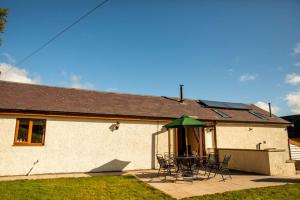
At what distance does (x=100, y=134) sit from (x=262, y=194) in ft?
27.4

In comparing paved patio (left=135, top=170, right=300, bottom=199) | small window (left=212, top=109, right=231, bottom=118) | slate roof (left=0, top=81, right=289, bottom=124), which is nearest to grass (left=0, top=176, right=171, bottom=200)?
paved patio (left=135, top=170, right=300, bottom=199)

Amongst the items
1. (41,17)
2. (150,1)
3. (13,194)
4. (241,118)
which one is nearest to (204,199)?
(13,194)

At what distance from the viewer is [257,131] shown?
17.5 m

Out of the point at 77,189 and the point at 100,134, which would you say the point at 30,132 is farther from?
the point at 77,189

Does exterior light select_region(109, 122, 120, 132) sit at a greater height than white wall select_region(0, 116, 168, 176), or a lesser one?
greater

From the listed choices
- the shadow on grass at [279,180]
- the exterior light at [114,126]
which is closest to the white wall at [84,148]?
the exterior light at [114,126]

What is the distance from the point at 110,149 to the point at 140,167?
2089 millimetres

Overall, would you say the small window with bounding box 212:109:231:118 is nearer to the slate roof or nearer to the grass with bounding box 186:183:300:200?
the slate roof

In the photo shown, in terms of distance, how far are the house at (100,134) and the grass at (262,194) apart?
349 centimetres

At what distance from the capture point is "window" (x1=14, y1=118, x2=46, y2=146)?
11016 mm

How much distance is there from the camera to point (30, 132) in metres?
11.2

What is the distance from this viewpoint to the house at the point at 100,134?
11047 mm

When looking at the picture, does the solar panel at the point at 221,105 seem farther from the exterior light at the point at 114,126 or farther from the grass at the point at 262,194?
the grass at the point at 262,194

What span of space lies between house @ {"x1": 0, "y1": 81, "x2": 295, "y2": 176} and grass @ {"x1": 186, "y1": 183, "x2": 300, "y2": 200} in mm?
3486
